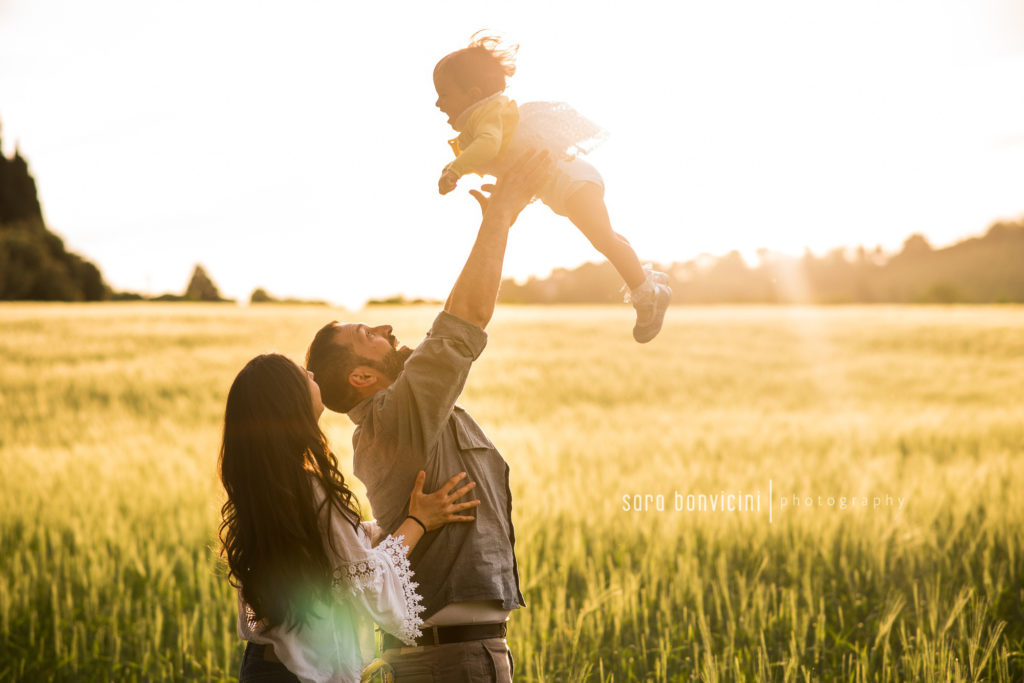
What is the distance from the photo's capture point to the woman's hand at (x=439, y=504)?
7.88 feet

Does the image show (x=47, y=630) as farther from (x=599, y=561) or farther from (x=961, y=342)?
(x=961, y=342)

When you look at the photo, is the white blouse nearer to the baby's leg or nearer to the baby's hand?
the baby's hand

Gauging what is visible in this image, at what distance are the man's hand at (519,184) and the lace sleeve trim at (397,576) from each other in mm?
1006

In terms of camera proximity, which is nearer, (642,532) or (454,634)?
(454,634)

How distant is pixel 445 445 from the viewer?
2.57 metres

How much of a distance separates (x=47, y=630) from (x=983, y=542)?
20.4ft

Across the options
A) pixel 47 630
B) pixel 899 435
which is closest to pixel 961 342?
pixel 899 435

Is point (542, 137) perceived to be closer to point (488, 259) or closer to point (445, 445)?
point (488, 259)

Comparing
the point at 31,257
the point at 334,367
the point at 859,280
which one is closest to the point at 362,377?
the point at 334,367

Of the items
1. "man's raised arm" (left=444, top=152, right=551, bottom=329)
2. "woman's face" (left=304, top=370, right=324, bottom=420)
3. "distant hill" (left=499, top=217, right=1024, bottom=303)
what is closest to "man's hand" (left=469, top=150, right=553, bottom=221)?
"man's raised arm" (left=444, top=152, right=551, bottom=329)

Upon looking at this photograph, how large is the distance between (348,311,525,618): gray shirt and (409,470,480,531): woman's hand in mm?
72

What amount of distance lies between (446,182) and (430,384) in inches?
22.8

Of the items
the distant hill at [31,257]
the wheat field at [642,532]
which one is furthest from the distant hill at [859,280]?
the distant hill at [31,257]

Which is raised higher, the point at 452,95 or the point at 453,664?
the point at 452,95
